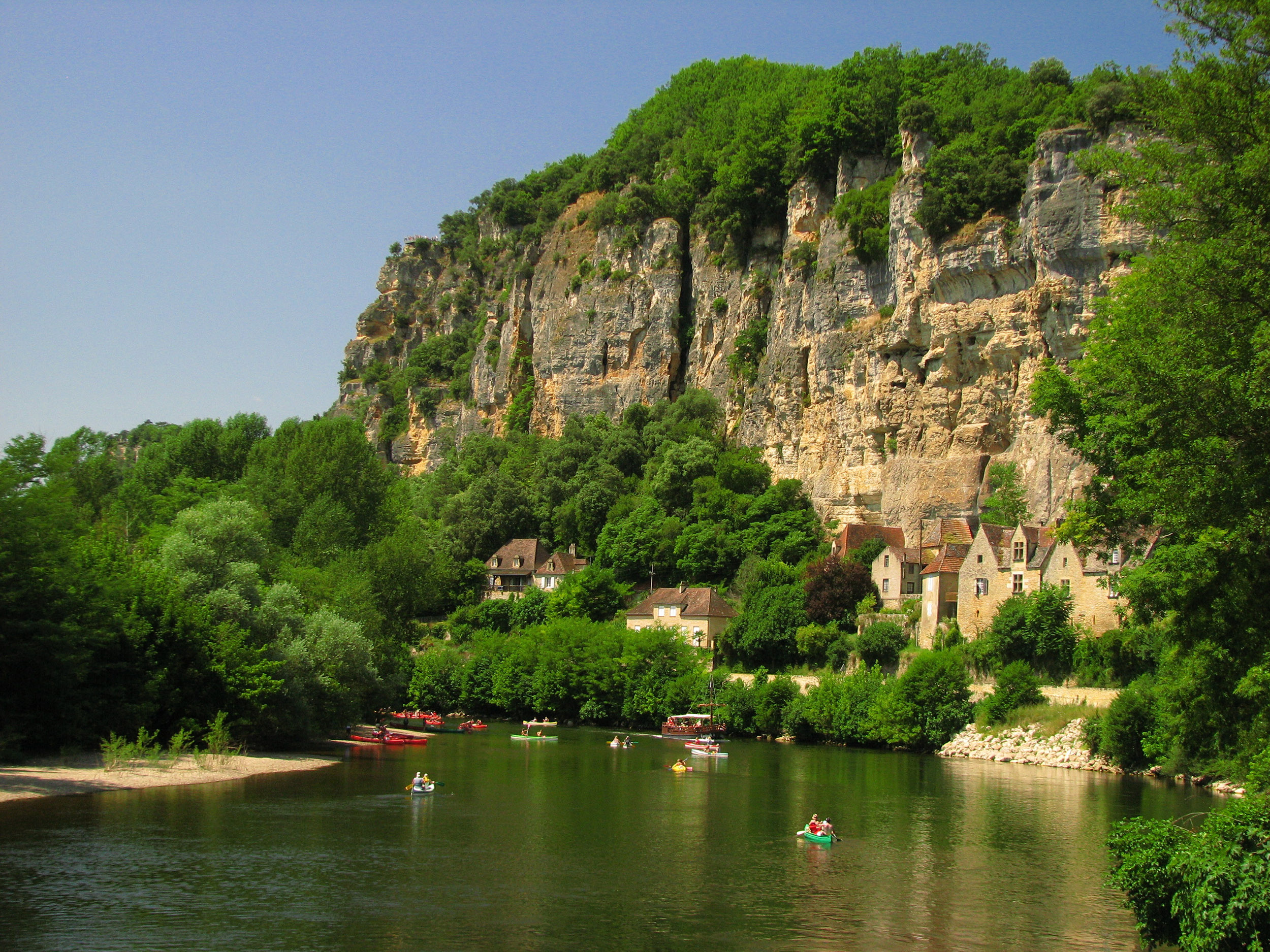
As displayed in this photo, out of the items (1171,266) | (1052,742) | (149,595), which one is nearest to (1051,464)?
(1052,742)

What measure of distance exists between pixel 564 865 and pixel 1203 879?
12.8 meters

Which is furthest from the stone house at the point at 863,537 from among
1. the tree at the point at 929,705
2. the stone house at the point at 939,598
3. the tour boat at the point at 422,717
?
the tour boat at the point at 422,717

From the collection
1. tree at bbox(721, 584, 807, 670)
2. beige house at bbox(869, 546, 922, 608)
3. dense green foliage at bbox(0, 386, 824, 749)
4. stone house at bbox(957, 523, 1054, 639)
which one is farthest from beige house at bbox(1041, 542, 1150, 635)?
dense green foliage at bbox(0, 386, 824, 749)

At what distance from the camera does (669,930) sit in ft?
60.8

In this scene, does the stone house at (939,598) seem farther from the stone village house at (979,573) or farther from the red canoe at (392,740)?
the red canoe at (392,740)

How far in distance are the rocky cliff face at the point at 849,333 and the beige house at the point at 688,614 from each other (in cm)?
1006

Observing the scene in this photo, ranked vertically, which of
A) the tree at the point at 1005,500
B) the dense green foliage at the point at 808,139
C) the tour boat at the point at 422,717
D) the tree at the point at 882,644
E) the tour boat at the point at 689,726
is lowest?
the tour boat at the point at 422,717

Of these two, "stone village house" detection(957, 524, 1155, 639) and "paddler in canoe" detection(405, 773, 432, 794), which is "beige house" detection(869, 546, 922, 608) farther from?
"paddler in canoe" detection(405, 773, 432, 794)

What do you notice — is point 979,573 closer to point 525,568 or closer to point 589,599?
point 589,599

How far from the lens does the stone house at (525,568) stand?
73250 millimetres

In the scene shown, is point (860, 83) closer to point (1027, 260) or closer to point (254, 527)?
point (1027, 260)

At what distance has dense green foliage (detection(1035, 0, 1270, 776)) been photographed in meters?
18.3

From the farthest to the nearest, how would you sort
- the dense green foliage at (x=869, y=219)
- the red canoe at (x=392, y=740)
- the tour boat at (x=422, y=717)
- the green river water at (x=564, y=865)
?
the dense green foliage at (x=869, y=219) < the tour boat at (x=422, y=717) < the red canoe at (x=392, y=740) < the green river water at (x=564, y=865)

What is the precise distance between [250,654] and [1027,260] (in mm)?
41475
